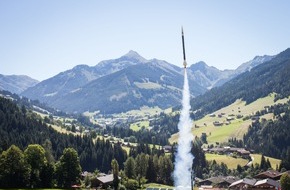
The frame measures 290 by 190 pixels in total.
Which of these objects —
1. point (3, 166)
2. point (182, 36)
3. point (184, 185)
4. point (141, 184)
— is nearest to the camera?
point (182, 36)

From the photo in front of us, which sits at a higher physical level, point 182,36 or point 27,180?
point 182,36

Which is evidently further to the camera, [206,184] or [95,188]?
[206,184]

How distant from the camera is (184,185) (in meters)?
138

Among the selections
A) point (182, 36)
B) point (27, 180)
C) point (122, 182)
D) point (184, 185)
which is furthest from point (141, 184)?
point (182, 36)

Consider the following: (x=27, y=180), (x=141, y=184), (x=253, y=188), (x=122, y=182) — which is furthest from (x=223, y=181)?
(x=27, y=180)

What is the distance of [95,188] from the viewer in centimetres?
14588

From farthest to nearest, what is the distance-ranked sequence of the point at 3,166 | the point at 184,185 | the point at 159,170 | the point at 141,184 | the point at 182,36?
the point at 159,170 < the point at 141,184 < the point at 184,185 < the point at 3,166 < the point at 182,36

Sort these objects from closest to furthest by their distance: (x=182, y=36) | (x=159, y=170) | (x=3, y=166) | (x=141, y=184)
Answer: (x=182, y=36) < (x=3, y=166) < (x=141, y=184) < (x=159, y=170)

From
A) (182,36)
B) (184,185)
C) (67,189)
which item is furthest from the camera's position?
(184,185)

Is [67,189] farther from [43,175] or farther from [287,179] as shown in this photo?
[287,179]

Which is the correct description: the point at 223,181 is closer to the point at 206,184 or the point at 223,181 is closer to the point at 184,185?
the point at 206,184

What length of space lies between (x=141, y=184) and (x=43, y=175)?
148 feet

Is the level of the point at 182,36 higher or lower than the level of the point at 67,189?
higher

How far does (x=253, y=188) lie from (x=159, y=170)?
37889mm
